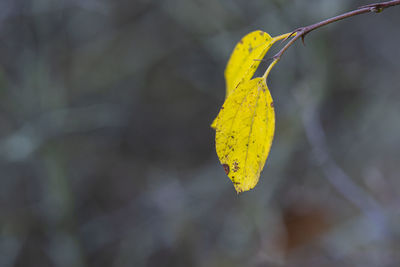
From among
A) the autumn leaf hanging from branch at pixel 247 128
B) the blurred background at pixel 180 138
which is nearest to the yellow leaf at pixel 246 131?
the autumn leaf hanging from branch at pixel 247 128

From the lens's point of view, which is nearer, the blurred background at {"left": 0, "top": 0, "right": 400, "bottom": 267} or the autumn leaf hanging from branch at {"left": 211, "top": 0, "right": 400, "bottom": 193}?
the autumn leaf hanging from branch at {"left": 211, "top": 0, "right": 400, "bottom": 193}

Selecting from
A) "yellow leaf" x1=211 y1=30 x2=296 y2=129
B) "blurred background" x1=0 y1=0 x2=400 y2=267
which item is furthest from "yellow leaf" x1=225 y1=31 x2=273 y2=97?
"blurred background" x1=0 y1=0 x2=400 y2=267

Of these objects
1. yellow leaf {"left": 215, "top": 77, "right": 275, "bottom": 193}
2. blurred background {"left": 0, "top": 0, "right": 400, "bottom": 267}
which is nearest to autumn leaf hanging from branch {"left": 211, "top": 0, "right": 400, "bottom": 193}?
yellow leaf {"left": 215, "top": 77, "right": 275, "bottom": 193}

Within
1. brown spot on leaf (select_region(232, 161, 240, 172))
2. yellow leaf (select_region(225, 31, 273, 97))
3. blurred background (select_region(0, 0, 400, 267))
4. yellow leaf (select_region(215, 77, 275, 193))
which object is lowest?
blurred background (select_region(0, 0, 400, 267))

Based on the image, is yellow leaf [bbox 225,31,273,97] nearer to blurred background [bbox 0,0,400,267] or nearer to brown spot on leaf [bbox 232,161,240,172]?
brown spot on leaf [bbox 232,161,240,172]

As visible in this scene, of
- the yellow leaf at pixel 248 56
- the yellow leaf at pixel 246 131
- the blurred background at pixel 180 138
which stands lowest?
the blurred background at pixel 180 138

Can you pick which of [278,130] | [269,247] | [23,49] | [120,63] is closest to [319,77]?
[278,130]

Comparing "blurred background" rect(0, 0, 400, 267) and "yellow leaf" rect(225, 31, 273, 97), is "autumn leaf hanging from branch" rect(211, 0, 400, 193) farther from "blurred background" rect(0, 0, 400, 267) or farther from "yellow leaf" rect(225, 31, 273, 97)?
"blurred background" rect(0, 0, 400, 267)

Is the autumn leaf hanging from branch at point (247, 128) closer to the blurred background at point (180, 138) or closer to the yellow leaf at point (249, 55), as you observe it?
the yellow leaf at point (249, 55)

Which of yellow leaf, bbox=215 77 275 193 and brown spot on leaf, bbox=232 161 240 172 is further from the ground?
yellow leaf, bbox=215 77 275 193
